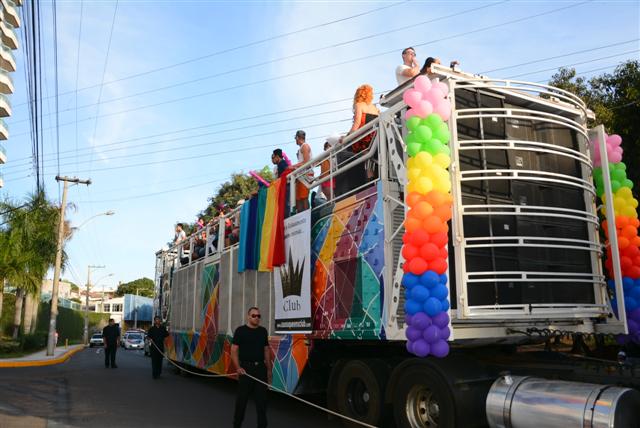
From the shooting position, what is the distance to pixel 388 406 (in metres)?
6.09

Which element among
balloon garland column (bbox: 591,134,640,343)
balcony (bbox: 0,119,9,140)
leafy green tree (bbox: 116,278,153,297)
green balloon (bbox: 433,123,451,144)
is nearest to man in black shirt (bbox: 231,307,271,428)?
green balloon (bbox: 433,123,451,144)

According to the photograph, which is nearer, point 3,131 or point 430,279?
point 430,279

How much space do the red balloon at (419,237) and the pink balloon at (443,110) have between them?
123 centimetres

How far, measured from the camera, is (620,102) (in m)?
12.2

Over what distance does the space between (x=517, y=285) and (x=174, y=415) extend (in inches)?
221

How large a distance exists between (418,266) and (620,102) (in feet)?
31.7

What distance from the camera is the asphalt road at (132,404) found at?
7.86 metres

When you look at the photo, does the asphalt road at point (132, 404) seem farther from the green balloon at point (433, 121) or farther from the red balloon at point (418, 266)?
the green balloon at point (433, 121)

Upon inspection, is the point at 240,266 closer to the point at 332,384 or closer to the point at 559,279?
the point at 332,384

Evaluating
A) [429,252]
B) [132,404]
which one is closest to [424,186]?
[429,252]

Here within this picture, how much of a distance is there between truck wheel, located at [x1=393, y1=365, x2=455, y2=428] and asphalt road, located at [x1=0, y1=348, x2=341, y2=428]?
86.8 inches

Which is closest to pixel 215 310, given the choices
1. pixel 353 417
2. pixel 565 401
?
pixel 353 417

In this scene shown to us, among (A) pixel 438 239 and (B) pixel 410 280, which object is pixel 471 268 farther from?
(B) pixel 410 280

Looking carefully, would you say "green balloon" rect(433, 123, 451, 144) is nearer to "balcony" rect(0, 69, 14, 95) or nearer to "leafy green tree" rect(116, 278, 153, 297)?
"balcony" rect(0, 69, 14, 95)
